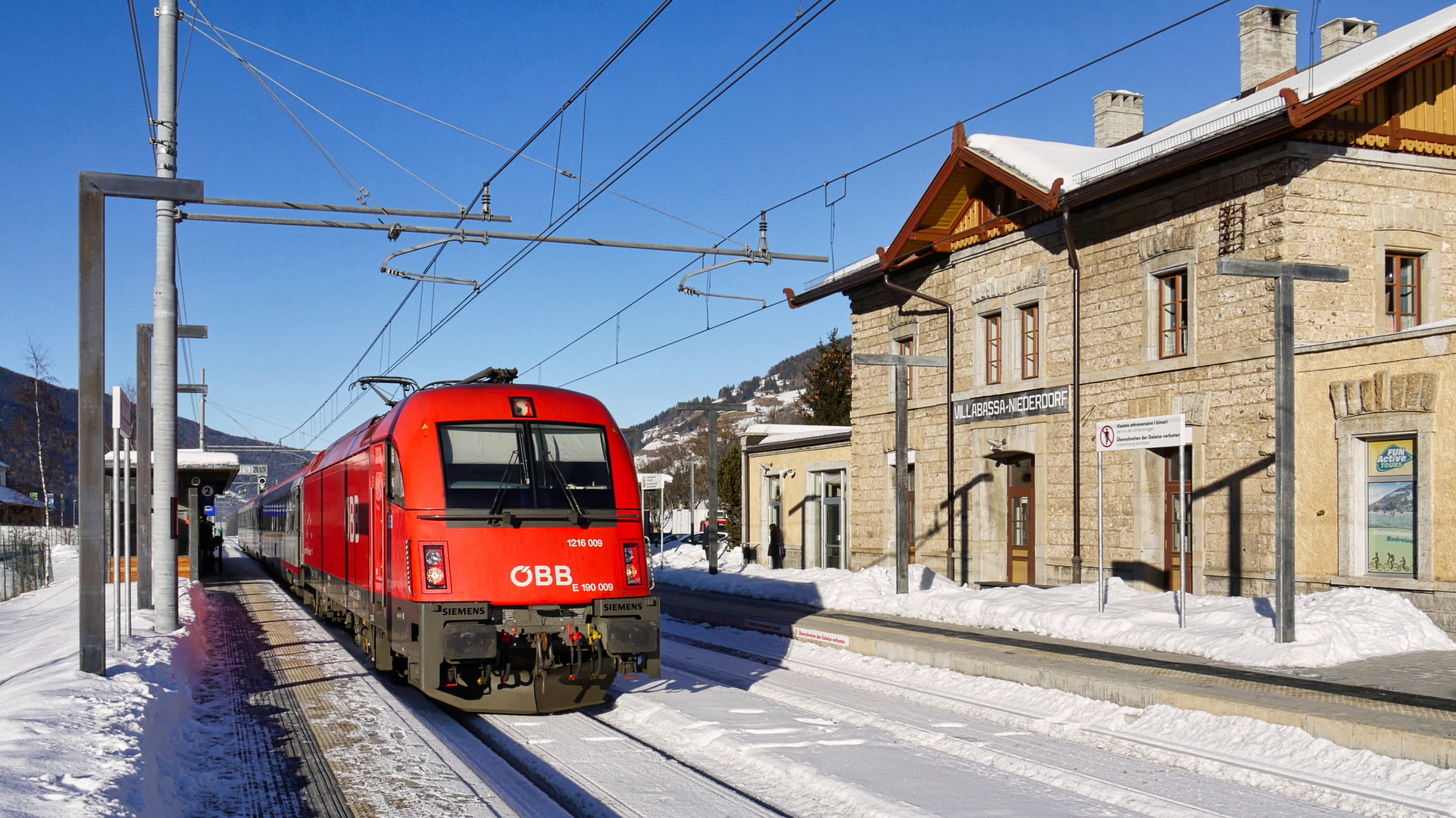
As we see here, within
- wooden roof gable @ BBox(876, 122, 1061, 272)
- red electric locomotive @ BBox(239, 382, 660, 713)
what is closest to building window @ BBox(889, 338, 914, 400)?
wooden roof gable @ BBox(876, 122, 1061, 272)

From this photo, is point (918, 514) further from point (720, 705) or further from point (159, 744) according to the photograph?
point (159, 744)

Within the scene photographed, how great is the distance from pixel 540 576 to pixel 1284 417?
28.1 ft

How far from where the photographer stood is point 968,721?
34.8ft

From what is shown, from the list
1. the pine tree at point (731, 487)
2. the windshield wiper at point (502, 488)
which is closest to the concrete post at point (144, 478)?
the windshield wiper at point (502, 488)

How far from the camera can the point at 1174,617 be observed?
16406mm

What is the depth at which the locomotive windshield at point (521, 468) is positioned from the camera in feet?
34.4

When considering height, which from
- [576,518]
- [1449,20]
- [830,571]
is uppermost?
[1449,20]

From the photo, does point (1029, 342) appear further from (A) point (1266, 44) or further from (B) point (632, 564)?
(B) point (632, 564)

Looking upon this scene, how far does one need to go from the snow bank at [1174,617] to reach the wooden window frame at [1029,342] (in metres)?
4.56

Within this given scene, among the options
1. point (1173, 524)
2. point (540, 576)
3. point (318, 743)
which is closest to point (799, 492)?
point (1173, 524)

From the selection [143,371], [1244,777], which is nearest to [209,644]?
[143,371]

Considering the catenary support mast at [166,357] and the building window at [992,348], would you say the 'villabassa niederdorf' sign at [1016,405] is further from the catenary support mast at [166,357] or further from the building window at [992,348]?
the catenary support mast at [166,357]

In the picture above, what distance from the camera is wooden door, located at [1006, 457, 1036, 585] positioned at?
23.9 meters

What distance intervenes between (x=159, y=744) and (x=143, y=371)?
13.7 m
